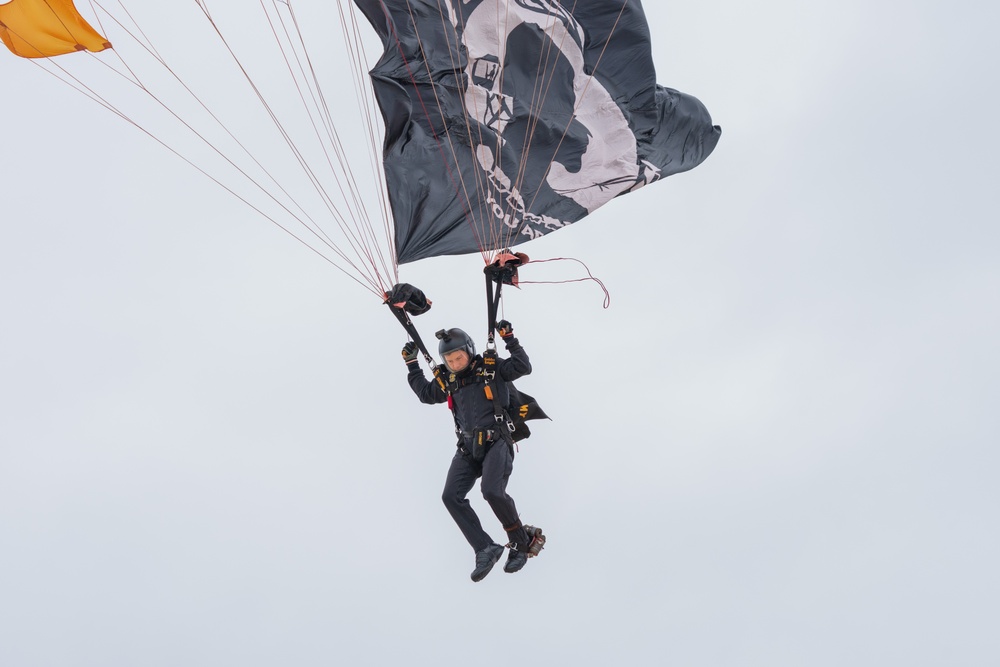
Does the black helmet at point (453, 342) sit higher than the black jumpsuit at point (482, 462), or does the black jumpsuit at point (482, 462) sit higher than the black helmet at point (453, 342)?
the black helmet at point (453, 342)

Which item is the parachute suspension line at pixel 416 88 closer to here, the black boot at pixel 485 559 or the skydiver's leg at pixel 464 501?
the skydiver's leg at pixel 464 501

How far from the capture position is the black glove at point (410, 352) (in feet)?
39.8

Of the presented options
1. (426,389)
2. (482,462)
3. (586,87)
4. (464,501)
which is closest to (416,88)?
(586,87)

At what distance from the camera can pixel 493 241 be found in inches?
485

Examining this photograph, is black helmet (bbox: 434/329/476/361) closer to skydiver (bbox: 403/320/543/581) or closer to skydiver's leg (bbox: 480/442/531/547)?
skydiver (bbox: 403/320/543/581)

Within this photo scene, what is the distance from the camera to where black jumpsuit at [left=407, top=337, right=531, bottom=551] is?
11.4 m

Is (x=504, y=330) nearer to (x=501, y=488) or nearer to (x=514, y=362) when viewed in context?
(x=514, y=362)

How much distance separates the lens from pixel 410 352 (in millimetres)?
12141

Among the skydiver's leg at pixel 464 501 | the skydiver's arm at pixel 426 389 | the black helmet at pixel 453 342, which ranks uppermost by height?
the black helmet at pixel 453 342

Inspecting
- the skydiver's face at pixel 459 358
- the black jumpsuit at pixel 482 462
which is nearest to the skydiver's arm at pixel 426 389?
the black jumpsuit at pixel 482 462

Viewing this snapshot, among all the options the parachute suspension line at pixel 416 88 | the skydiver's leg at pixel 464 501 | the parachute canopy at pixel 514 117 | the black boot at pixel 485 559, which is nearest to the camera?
the black boot at pixel 485 559

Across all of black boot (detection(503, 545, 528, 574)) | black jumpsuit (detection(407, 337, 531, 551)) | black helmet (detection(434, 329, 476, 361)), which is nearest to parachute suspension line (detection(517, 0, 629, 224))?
black helmet (detection(434, 329, 476, 361))

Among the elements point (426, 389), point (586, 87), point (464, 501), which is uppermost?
point (586, 87)

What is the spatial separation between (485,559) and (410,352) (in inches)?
84.6
